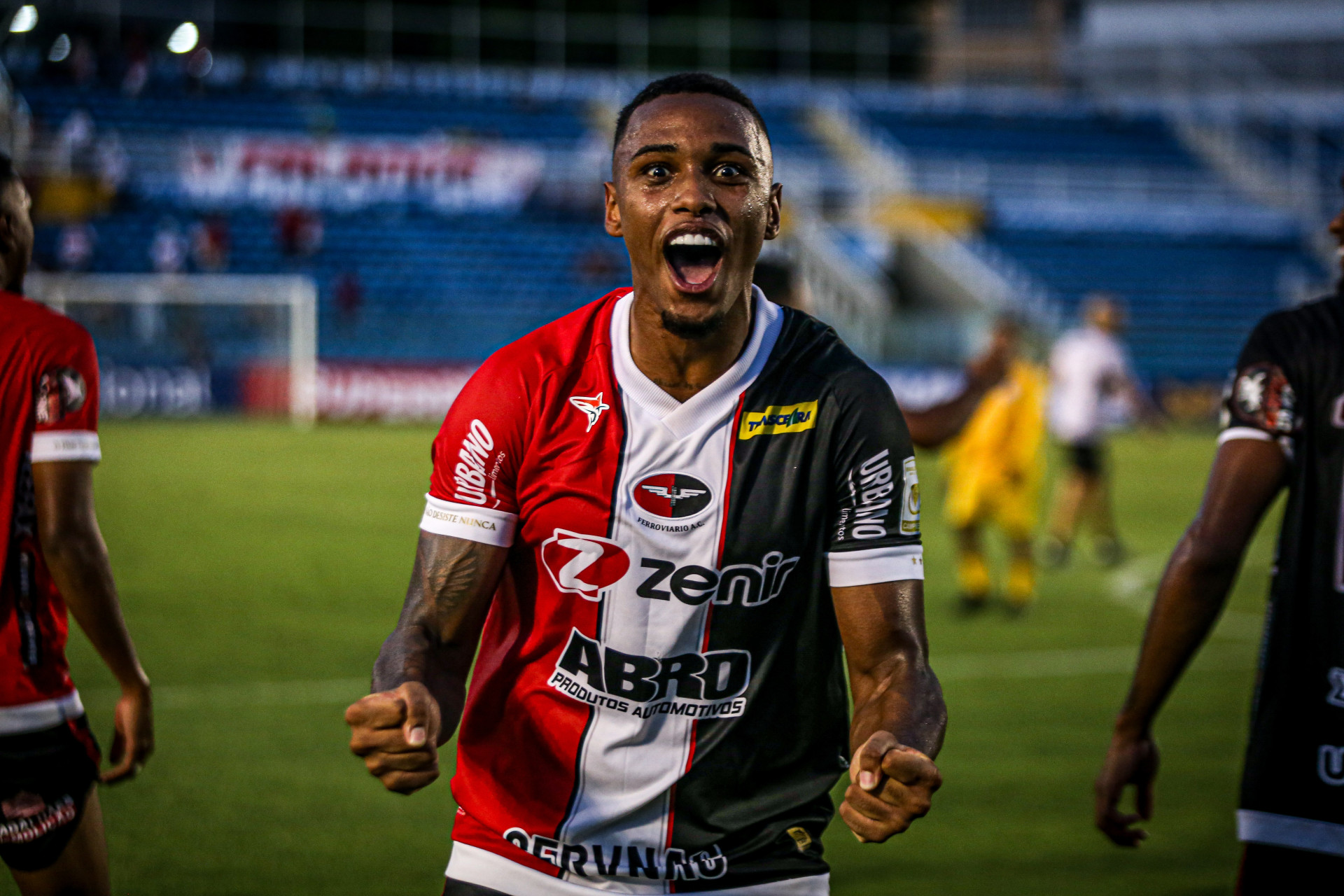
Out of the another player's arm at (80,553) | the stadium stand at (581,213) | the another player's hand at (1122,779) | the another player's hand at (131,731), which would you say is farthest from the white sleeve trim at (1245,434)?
the stadium stand at (581,213)

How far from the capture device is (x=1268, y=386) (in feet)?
10.4

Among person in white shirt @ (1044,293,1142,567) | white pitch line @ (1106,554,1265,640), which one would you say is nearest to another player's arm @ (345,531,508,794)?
white pitch line @ (1106,554,1265,640)

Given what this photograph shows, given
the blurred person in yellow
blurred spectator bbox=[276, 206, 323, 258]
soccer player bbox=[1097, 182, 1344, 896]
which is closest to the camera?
soccer player bbox=[1097, 182, 1344, 896]

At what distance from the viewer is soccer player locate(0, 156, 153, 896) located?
3350 millimetres

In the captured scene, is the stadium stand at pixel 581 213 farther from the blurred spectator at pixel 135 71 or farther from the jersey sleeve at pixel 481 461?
the jersey sleeve at pixel 481 461

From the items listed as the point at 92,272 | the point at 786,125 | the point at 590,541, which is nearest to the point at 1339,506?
the point at 590,541

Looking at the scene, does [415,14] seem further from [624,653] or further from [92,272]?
[624,653]

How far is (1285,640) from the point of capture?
10.2 feet

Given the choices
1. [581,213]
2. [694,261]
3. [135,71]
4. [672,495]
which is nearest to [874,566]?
[672,495]

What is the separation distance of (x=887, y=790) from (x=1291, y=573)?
1.25 metres

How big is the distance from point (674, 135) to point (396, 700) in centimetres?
118

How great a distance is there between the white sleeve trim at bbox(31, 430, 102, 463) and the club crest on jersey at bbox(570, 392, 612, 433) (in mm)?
1230

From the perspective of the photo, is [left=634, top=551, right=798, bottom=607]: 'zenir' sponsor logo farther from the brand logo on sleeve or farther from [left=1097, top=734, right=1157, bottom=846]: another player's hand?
the brand logo on sleeve

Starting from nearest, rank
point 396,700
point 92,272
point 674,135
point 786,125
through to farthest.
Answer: point 396,700 → point 674,135 → point 92,272 → point 786,125
